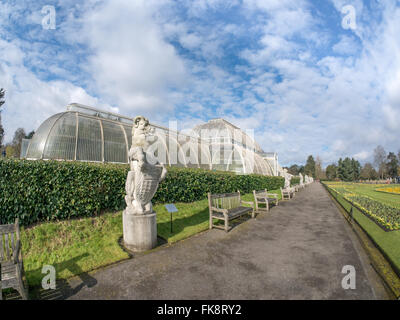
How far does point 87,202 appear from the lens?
232 inches

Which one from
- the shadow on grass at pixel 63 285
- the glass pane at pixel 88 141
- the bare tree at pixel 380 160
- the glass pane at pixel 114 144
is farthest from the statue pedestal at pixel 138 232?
the bare tree at pixel 380 160

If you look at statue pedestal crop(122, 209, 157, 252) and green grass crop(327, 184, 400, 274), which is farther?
statue pedestal crop(122, 209, 157, 252)

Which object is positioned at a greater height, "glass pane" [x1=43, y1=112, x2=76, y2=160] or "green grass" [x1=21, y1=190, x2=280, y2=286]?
"glass pane" [x1=43, y1=112, x2=76, y2=160]

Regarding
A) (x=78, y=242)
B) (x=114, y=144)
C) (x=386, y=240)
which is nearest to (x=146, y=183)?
(x=78, y=242)

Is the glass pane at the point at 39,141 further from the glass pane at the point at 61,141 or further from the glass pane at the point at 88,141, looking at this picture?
the glass pane at the point at 88,141

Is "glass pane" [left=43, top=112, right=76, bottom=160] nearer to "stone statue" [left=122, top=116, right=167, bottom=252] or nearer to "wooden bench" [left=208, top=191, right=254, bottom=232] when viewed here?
"stone statue" [left=122, top=116, right=167, bottom=252]

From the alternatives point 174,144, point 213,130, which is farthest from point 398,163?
point 174,144

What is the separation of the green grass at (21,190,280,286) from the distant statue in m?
1.08

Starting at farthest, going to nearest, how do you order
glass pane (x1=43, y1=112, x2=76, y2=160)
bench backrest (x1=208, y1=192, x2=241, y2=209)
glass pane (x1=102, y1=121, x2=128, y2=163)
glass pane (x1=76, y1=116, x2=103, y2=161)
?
1. glass pane (x1=102, y1=121, x2=128, y2=163)
2. glass pane (x1=76, y1=116, x2=103, y2=161)
3. glass pane (x1=43, y1=112, x2=76, y2=160)
4. bench backrest (x1=208, y1=192, x2=241, y2=209)

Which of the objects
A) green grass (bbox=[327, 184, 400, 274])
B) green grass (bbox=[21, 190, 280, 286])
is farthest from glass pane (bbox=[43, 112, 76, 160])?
green grass (bbox=[327, 184, 400, 274])

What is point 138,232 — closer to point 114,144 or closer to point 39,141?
point 114,144

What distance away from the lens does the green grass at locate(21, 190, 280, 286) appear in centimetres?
386
